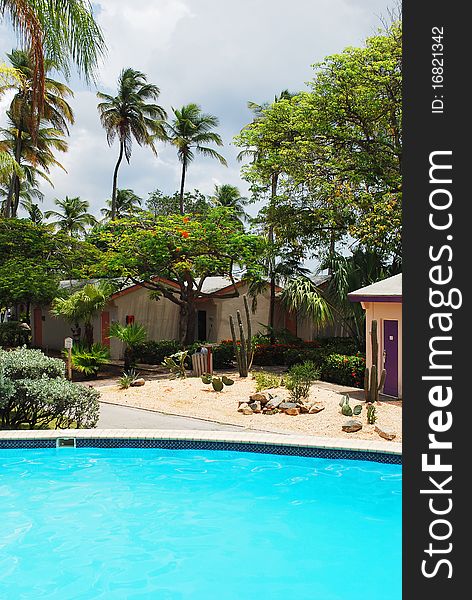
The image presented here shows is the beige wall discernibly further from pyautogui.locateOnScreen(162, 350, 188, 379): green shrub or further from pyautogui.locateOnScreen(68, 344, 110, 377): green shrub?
pyautogui.locateOnScreen(68, 344, 110, 377): green shrub

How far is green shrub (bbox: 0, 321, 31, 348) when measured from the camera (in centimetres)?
3178

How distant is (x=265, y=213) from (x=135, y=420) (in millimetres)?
15541

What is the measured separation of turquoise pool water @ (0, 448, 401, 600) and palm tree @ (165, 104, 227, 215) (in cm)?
3919

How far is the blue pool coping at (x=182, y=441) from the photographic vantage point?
10.8m

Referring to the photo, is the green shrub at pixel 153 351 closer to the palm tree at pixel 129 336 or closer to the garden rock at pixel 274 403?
the palm tree at pixel 129 336

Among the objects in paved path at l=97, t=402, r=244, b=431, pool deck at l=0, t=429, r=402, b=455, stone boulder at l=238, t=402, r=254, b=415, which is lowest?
paved path at l=97, t=402, r=244, b=431

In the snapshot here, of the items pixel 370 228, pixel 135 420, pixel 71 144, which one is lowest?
pixel 135 420

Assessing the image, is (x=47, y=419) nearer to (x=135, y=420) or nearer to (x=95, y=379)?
(x=135, y=420)

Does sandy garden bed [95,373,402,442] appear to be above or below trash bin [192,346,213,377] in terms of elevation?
below

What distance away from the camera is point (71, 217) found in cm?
6119

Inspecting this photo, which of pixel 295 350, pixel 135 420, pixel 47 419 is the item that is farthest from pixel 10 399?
pixel 295 350

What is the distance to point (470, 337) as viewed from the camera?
2.81 metres

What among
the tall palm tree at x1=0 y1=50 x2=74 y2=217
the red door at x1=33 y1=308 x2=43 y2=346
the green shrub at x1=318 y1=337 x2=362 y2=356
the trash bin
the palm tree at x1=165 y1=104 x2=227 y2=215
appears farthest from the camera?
Answer: the palm tree at x1=165 y1=104 x2=227 y2=215

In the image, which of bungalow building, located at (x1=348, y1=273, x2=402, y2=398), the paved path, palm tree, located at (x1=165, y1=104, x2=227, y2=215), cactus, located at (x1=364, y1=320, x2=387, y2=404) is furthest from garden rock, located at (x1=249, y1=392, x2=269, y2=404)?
palm tree, located at (x1=165, y1=104, x2=227, y2=215)
